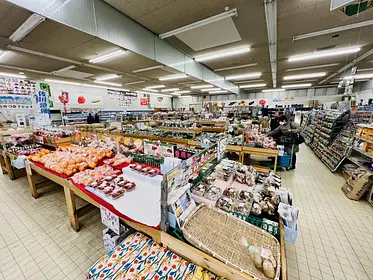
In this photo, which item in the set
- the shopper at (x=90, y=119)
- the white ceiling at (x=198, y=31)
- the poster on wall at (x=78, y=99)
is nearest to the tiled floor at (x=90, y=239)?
the white ceiling at (x=198, y=31)

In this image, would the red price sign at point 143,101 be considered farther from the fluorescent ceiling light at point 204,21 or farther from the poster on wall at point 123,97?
the fluorescent ceiling light at point 204,21

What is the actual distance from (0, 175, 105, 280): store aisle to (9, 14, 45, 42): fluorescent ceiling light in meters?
3.56

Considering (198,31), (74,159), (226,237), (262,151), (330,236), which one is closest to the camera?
(226,237)

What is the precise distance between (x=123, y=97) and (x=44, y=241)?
13538mm

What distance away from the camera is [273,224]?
4.38 feet

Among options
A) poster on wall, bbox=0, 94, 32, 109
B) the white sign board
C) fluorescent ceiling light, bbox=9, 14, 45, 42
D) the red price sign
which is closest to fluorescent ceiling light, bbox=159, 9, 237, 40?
the white sign board

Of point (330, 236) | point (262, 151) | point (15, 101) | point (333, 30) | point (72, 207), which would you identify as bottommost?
point (330, 236)

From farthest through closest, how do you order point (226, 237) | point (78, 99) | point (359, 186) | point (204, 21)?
point (78, 99) < point (204, 21) < point (359, 186) < point (226, 237)

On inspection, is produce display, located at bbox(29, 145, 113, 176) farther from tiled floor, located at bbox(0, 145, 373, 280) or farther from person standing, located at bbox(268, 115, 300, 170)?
person standing, located at bbox(268, 115, 300, 170)

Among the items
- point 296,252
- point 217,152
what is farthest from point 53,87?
point 296,252

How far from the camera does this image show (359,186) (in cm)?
327

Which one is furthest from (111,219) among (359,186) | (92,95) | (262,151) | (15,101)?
(92,95)

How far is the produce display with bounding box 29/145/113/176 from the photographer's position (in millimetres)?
2422

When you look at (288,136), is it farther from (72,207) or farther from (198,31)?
(72,207)
